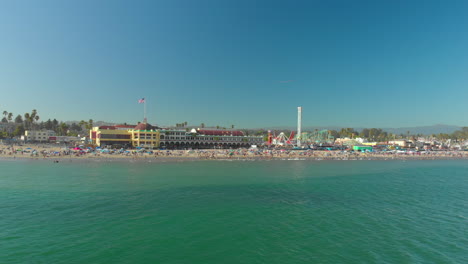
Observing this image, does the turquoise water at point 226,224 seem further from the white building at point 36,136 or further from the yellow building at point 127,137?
the white building at point 36,136

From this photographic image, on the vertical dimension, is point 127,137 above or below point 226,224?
above

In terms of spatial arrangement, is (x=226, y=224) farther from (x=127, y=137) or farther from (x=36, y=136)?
(x=36, y=136)

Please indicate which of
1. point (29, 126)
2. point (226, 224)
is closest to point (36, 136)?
point (29, 126)

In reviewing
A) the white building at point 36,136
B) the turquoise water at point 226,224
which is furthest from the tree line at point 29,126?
the turquoise water at point 226,224

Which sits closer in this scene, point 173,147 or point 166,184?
point 166,184

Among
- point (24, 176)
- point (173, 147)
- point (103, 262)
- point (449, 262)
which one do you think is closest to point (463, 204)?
point (449, 262)

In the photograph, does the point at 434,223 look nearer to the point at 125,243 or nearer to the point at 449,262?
the point at 449,262
